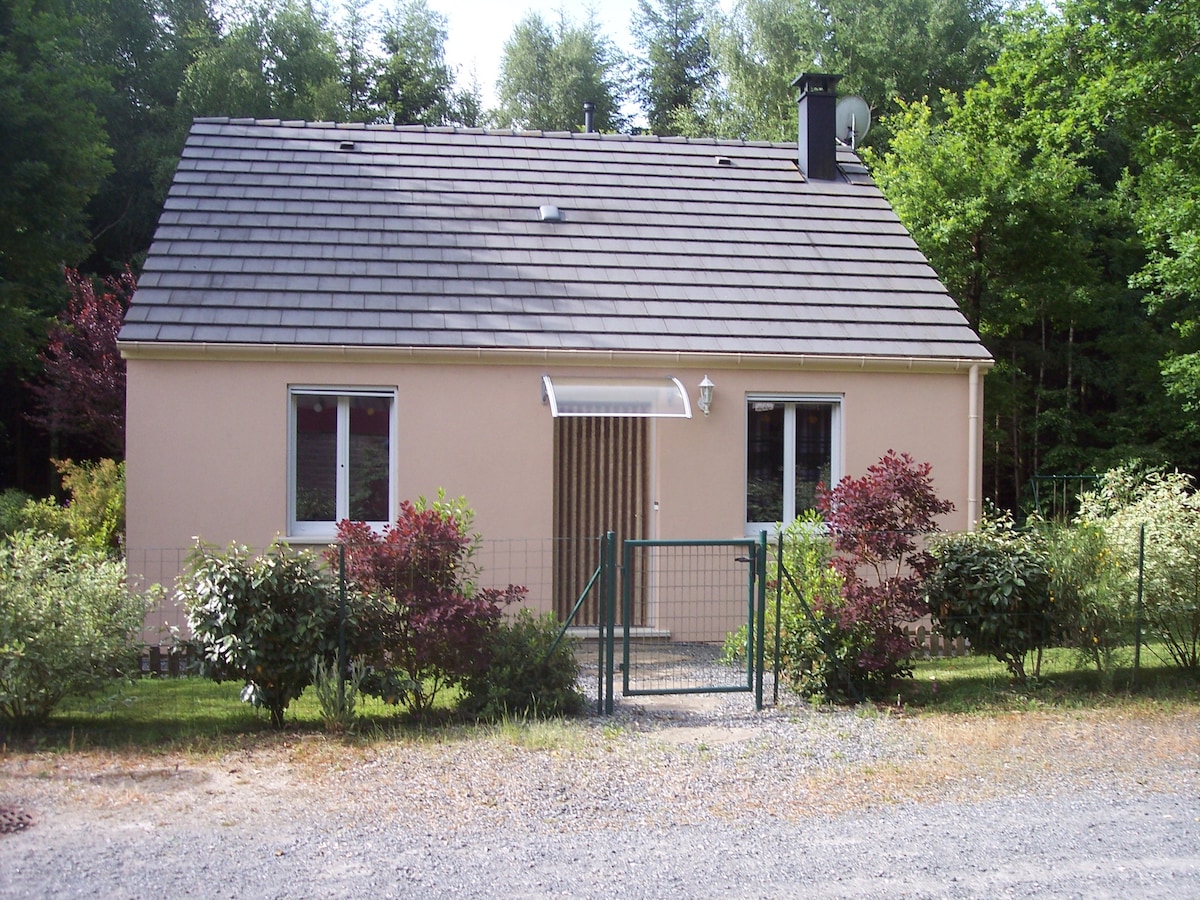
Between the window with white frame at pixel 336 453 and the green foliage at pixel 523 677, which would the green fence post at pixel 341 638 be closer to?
the green foliage at pixel 523 677

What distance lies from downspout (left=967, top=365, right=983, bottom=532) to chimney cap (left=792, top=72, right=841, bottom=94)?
551cm

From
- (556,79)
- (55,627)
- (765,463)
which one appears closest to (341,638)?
(55,627)

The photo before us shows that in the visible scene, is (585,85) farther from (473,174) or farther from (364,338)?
(364,338)

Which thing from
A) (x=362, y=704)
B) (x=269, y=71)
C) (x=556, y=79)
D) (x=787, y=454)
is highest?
(x=556, y=79)

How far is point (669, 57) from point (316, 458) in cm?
3506

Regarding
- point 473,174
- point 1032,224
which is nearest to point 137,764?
point 473,174

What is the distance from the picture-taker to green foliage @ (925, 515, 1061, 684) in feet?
31.4

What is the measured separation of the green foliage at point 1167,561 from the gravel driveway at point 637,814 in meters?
1.44

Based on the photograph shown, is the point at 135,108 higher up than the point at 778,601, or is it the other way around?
the point at 135,108

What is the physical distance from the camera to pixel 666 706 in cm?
936

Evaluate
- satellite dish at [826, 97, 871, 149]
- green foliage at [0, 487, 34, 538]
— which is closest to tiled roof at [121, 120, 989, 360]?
satellite dish at [826, 97, 871, 149]

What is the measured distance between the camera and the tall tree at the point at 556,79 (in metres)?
40.2

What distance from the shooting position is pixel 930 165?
67.7 feet

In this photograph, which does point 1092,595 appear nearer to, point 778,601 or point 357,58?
point 778,601
